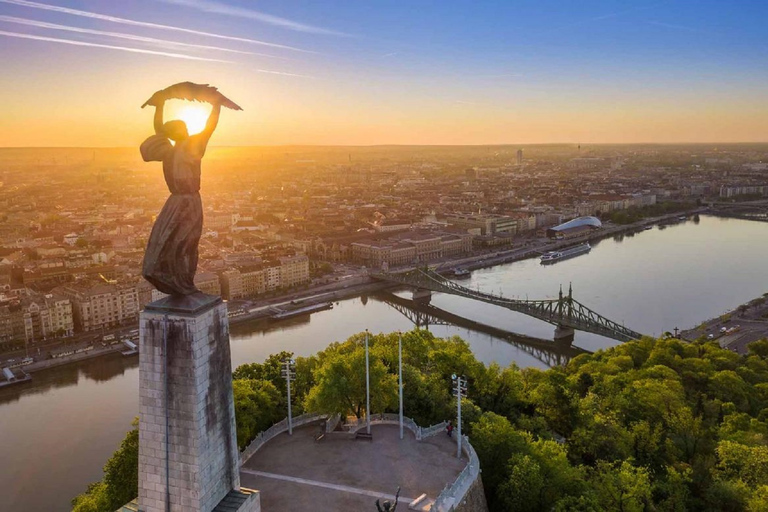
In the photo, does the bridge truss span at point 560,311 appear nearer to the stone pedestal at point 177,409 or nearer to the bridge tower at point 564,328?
the bridge tower at point 564,328

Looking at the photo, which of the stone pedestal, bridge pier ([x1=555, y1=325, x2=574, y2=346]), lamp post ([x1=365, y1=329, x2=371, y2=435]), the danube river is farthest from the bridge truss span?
the stone pedestal

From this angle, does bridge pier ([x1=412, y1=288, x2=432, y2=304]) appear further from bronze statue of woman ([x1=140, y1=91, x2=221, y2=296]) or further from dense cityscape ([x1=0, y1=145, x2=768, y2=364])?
bronze statue of woman ([x1=140, y1=91, x2=221, y2=296])

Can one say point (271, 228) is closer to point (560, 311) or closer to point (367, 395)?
point (560, 311)

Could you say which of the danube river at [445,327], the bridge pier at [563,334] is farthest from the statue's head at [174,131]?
the bridge pier at [563,334]

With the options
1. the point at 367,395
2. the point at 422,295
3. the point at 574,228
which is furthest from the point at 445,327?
the point at 574,228

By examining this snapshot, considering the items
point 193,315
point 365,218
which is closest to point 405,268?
point 365,218

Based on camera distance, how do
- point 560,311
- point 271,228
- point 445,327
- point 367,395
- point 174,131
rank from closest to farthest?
1. point 174,131
2. point 367,395
3. point 560,311
4. point 445,327
5. point 271,228
